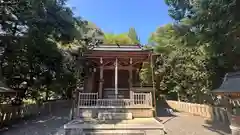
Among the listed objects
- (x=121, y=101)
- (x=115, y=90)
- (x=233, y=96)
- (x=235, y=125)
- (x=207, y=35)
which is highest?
(x=207, y=35)

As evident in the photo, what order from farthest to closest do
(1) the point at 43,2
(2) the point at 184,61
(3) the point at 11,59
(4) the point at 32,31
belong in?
1. (2) the point at 184,61
2. (3) the point at 11,59
3. (4) the point at 32,31
4. (1) the point at 43,2

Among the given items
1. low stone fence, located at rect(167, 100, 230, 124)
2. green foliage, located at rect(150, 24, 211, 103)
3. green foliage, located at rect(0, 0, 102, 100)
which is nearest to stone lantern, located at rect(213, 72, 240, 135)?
low stone fence, located at rect(167, 100, 230, 124)

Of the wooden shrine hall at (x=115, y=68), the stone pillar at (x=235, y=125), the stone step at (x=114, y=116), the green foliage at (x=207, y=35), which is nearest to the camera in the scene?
the stone pillar at (x=235, y=125)

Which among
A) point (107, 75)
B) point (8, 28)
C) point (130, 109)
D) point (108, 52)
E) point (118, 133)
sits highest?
point (8, 28)

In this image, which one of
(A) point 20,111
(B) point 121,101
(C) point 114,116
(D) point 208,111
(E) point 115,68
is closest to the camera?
(C) point 114,116

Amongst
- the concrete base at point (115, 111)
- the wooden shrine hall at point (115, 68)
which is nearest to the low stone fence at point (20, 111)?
the wooden shrine hall at point (115, 68)

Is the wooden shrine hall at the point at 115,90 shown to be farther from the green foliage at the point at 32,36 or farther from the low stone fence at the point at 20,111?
the low stone fence at the point at 20,111

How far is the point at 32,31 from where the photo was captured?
1003 cm

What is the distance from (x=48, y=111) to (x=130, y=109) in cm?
Answer: 738

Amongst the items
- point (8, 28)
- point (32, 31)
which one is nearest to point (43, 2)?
point (32, 31)

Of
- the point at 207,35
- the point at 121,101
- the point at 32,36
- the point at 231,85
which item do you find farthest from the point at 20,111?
the point at 231,85

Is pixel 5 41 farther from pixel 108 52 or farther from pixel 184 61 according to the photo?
pixel 184 61

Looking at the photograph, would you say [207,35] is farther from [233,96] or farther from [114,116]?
[114,116]

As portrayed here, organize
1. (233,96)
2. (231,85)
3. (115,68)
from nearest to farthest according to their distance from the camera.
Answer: (233,96) → (231,85) → (115,68)
